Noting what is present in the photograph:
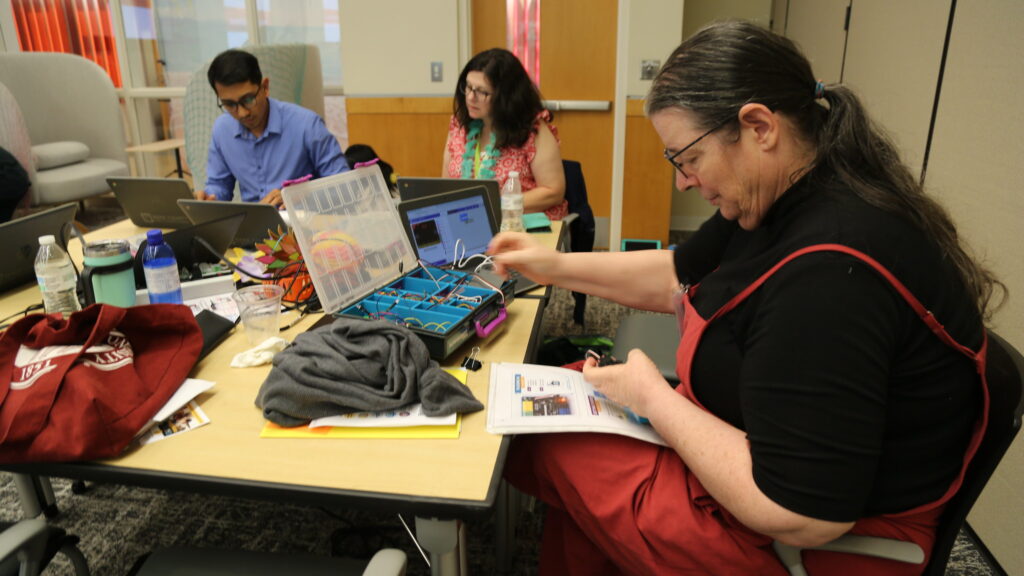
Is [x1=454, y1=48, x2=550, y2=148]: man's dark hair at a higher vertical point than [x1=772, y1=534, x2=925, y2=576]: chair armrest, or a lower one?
higher

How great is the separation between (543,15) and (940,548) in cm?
404

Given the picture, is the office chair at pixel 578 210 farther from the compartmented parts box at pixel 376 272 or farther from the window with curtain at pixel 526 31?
the window with curtain at pixel 526 31

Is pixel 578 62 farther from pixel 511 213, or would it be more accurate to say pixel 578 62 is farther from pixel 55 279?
pixel 55 279

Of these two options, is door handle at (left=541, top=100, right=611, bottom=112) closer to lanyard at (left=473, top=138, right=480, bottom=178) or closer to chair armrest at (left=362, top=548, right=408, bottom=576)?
lanyard at (left=473, top=138, right=480, bottom=178)

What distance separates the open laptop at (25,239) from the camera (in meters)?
1.58

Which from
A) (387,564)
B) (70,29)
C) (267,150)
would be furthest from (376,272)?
(70,29)

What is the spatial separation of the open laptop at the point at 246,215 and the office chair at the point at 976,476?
1.55m

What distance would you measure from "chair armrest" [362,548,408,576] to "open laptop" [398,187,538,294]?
0.85m

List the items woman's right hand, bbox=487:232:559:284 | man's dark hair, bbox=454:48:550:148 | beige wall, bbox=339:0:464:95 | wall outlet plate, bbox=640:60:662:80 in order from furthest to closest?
beige wall, bbox=339:0:464:95, wall outlet plate, bbox=640:60:662:80, man's dark hair, bbox=454:48:550:148, woman's right hand, bbox=487:232:559:284

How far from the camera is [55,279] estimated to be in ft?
4.54

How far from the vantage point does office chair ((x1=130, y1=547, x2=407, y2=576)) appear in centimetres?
104

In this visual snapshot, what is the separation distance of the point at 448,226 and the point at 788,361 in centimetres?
106

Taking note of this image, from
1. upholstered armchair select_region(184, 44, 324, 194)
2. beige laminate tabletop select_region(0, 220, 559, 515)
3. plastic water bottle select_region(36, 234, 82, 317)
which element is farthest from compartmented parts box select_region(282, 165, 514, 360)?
upholstered armchair select_region(184, 44, 324, 194)

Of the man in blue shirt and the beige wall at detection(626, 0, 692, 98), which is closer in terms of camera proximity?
the man in blue shirt
